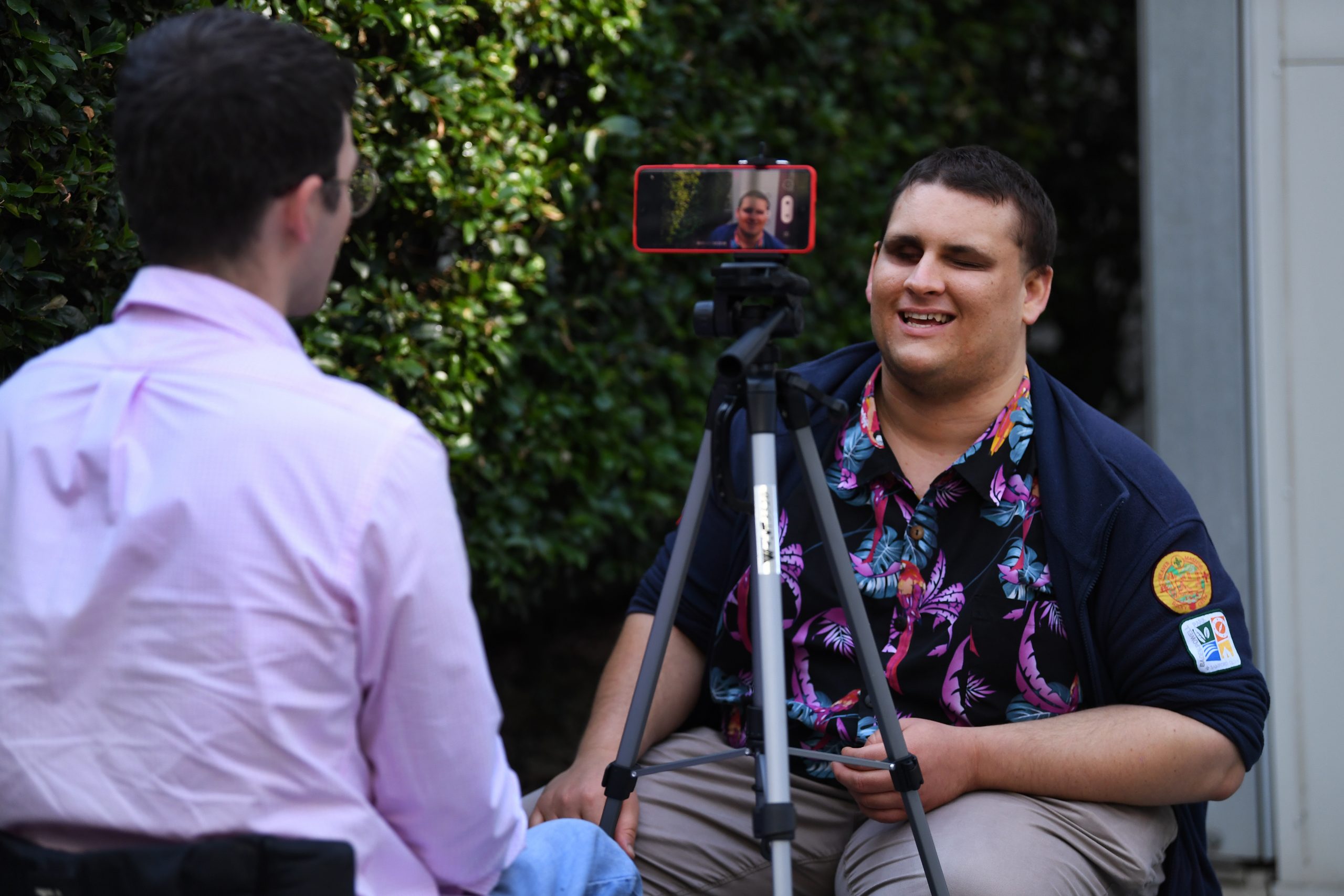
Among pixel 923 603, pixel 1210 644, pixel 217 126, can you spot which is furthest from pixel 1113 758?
pixel 217 126

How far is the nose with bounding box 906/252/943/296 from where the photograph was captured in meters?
2.34

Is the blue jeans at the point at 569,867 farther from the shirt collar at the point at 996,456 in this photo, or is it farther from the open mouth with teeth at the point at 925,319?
the open mouth with teeth at the point at 925,319

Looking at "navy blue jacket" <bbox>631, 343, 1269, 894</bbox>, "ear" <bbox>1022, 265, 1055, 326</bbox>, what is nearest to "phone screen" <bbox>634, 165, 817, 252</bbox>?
"navy blue jacket" <bbox>631, 343, 1269, 894</bbox>

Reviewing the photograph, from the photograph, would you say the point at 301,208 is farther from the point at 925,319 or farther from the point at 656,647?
the point at 925,319

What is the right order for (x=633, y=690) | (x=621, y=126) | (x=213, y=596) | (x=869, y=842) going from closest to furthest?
(x=213, y=596) → (x=869, y=842) → (x=633, y=690) → (x=621, y=126)

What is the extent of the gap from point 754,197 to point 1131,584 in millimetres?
912

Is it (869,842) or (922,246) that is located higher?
(922,246)

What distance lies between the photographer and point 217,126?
130cm

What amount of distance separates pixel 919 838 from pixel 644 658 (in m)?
0.52

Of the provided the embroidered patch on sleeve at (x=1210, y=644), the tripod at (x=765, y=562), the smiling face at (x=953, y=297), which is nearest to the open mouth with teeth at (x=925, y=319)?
the smiling face at (x=953, y=297)

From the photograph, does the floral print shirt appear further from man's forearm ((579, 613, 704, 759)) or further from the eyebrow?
the eyebrow

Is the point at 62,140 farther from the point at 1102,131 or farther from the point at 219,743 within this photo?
the point at 1102,131

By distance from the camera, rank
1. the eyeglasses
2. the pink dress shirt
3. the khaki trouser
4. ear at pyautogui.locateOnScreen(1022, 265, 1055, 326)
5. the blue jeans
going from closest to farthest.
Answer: the pink dress shirt, the eyeglasses, the blue jeans, the khaki trouser, ear at pyautogui.locateOnScreen(1022, 265, 1055, 326)

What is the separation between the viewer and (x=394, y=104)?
9.85ft
